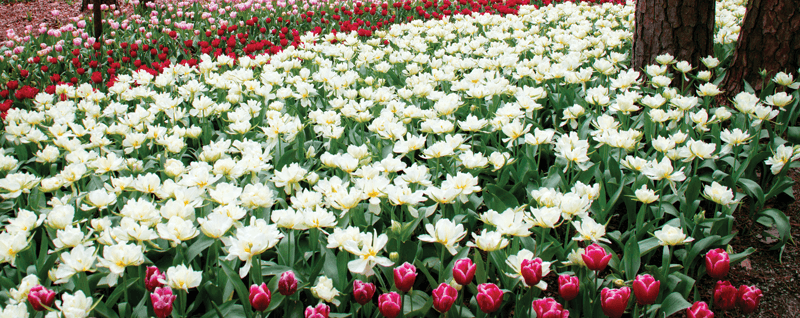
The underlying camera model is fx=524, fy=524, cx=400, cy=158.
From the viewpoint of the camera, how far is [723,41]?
13.8ft

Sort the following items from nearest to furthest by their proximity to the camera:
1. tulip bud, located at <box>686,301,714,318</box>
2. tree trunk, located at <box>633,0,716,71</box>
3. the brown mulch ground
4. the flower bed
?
tulip bud, located at <box>686,301,714,318</box> → the flower bed → tree trunk, located at <box>633,0,716,71</box> → the brown mulch ground

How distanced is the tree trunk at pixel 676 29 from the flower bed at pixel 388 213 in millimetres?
344

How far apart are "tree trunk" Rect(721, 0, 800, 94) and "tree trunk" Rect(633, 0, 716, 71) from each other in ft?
0.73

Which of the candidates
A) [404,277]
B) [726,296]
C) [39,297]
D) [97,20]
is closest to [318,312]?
[404,277]

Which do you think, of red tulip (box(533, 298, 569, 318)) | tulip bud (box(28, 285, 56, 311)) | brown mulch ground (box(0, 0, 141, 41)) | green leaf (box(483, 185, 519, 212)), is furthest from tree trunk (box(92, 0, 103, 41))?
red tulip (box(533, 298, 569, 318))

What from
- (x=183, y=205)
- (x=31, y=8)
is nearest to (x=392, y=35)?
(x=183, y=205)

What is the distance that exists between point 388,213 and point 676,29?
2.62 metres

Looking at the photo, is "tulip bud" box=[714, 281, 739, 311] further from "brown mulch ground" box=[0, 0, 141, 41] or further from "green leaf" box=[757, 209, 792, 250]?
"brown mulch ground" box=[0, 0, 141, 41]

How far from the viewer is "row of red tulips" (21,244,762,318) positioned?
1.30m

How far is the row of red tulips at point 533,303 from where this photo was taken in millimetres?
1297

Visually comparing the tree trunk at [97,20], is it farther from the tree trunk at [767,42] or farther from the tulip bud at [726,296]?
the tulip bud at [726,296]

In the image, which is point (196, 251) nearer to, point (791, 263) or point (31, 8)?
point (791, 263)

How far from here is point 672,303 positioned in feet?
5.29

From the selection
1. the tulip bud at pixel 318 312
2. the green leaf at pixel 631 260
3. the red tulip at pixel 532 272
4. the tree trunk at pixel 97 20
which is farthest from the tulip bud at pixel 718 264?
the tree trunk at pixel 97 20
